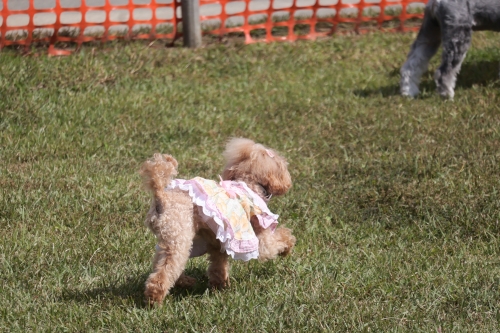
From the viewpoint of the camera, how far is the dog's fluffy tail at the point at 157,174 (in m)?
4.44

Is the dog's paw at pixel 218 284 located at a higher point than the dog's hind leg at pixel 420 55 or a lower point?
lower

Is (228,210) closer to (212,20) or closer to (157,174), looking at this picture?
(157,174)

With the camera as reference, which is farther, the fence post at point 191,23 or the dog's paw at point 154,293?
the fence post at point 191,23

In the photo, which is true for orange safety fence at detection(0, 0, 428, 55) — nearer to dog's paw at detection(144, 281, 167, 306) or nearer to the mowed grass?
the mowed grass

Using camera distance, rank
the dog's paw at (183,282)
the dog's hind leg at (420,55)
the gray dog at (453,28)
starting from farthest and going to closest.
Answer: the dog's hind leg at (420,55) → the gray dog at (453,28) → the dog's paw at (183,282)

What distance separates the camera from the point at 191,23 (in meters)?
10.6

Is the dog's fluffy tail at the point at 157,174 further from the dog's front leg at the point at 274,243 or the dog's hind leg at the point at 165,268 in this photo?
the dog's front leg at the point at 274,243

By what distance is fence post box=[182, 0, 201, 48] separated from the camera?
10508 mm

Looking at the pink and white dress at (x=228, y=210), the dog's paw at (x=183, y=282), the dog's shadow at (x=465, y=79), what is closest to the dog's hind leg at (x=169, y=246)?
the pink and white dress at (x=228, y=210)

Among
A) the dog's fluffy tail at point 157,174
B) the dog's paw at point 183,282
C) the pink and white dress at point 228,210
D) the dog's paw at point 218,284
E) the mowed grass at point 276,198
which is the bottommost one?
the dog's paw at point 183,282

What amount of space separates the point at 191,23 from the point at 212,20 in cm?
123

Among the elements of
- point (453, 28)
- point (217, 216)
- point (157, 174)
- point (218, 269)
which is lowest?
point (218, 269)

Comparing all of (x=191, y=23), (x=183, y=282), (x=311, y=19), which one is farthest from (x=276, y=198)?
(x=311, y=19)

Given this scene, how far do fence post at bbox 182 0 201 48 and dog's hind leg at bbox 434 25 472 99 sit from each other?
3347 mm
